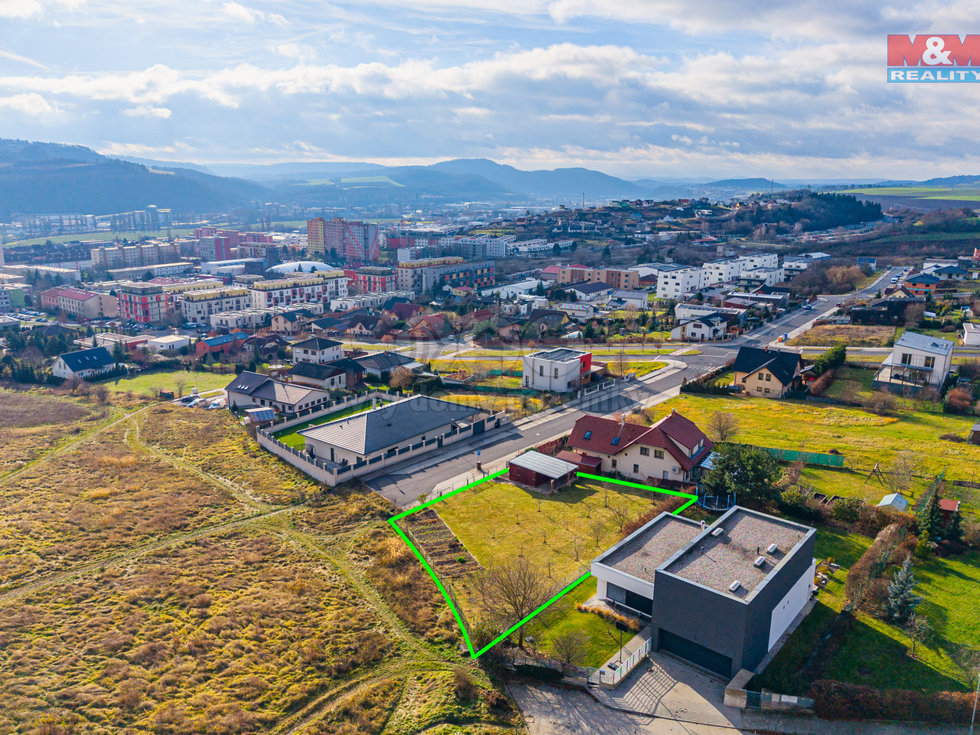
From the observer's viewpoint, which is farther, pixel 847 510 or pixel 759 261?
pixel 759 261

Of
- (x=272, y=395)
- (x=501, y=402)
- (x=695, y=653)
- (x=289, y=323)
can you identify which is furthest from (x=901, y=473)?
(x=289, y=323)

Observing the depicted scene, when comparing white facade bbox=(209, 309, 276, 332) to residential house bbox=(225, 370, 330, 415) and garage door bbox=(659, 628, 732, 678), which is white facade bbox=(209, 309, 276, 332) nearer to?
residential house bbox=(225, 370, 330, 415)

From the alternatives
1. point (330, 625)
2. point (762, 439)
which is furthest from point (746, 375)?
point (330, 625)

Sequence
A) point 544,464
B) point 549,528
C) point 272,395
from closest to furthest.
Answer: point 549,528 → point 544,464 → point 272,395

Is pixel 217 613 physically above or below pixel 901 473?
below

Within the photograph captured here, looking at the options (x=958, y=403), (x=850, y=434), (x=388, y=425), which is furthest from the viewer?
(x=958, y=403)

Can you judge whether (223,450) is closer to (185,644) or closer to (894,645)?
(185,644)

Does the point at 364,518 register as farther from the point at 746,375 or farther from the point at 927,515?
the point at 746,375

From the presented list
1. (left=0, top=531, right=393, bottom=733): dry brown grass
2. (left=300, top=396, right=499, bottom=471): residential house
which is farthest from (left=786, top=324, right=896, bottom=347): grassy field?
(left=0, top=531, right=393, bottom=733): dry brown grass
